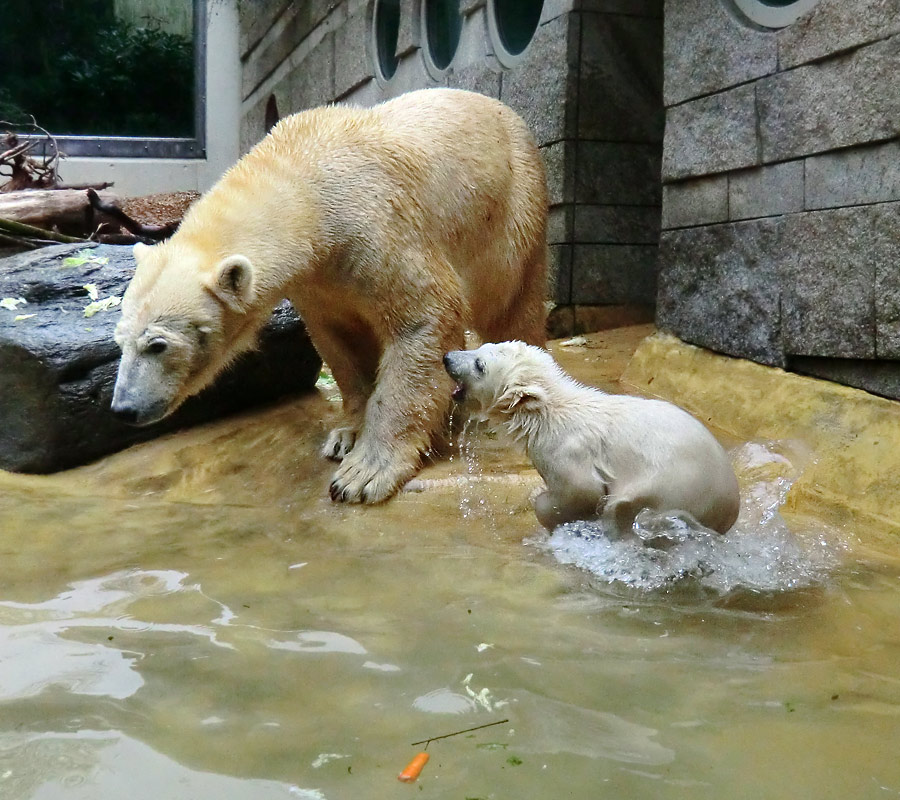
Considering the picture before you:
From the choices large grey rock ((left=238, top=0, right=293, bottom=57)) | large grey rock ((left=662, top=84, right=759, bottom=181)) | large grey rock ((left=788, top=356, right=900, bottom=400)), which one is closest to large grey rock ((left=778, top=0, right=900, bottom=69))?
large grey rock ((left=662, top=84, right=759, bottom=181))

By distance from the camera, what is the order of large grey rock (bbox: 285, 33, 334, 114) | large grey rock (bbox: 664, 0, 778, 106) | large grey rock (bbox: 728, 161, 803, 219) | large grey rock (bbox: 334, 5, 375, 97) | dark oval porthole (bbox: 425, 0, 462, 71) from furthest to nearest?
1. large grey rock (bbox: 285, 33, 334, 114)
2. large grey rock (bbox: 334, 5, 375, 97)
3. dark oval porthole (bbox: 425, 0, 462, 71)
4. large grey rock (bbox: 664, 0, 778, 106)
5. large grey rock (bbox: 728, 161, 803, 219)

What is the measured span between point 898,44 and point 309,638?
2972 millimetres

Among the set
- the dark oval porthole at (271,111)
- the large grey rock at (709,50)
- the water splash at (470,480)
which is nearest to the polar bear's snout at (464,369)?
the water splash at (470,480)

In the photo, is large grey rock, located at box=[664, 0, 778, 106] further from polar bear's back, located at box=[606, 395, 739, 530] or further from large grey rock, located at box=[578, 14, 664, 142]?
polar bear's back, located at box=[606, 395, 739, 530]

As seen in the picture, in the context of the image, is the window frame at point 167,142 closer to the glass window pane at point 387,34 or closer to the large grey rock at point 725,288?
the glass window pane at point 387,34

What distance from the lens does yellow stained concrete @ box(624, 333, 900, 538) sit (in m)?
3.45

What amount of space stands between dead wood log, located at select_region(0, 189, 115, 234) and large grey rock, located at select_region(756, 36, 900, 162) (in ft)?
14.5

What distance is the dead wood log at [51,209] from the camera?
5.81 metres

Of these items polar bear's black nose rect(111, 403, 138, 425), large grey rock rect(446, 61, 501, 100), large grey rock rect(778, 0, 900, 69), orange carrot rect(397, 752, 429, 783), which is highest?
large grey rock rect(446, 61, 501, 100)

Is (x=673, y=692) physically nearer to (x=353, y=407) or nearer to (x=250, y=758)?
(x=250, y=758)

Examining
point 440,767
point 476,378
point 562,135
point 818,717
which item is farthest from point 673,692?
point 562,135

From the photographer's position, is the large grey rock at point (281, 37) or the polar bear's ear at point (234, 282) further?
the large grey rock at point (281, 37)

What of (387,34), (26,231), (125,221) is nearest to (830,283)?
(26,231)

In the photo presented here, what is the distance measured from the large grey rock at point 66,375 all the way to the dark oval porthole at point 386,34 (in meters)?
4.39
